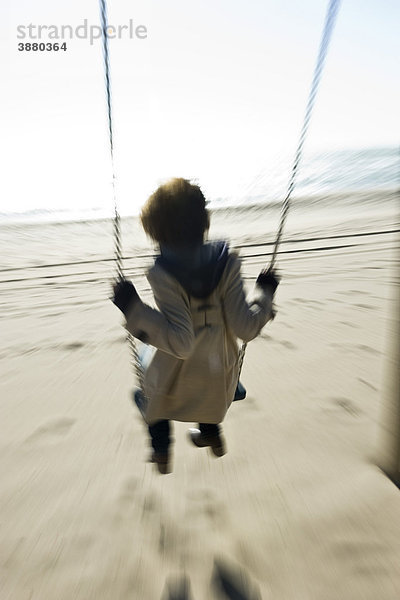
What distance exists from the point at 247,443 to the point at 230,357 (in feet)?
3.46

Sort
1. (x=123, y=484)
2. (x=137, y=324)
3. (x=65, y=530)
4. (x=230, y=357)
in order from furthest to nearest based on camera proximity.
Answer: (x=123, y=484)
(x=65, y=530)
(x=230, y=357)
(x=137, y=324)

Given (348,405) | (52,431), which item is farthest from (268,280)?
(52,431)

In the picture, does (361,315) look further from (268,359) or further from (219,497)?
(219,497)

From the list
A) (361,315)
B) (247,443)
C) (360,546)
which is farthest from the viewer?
(361,315)

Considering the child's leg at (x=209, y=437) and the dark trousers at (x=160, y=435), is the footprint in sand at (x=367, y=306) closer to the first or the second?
the child's leg at (x=209, y=437)

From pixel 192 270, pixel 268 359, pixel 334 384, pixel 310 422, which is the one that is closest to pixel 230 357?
pixel 192 270

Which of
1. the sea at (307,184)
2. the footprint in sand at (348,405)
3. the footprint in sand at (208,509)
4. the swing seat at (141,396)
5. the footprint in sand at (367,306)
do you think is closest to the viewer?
the swing seat at (141,396)

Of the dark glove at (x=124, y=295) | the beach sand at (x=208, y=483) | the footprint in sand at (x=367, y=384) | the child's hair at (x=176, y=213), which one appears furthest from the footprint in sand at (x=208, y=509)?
the footprint in sand at (x=367, y=384)

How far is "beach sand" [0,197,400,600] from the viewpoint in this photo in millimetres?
1648

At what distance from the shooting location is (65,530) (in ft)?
6.23

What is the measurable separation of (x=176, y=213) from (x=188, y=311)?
283mm

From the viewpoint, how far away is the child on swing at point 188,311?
136 cm

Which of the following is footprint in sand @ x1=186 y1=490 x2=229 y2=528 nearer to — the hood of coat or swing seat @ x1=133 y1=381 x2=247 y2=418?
swing seat @ x1=133 y1=381 x2=247 y2=418

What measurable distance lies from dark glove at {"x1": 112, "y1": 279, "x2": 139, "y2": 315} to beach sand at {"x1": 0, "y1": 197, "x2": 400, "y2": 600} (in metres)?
0.98
